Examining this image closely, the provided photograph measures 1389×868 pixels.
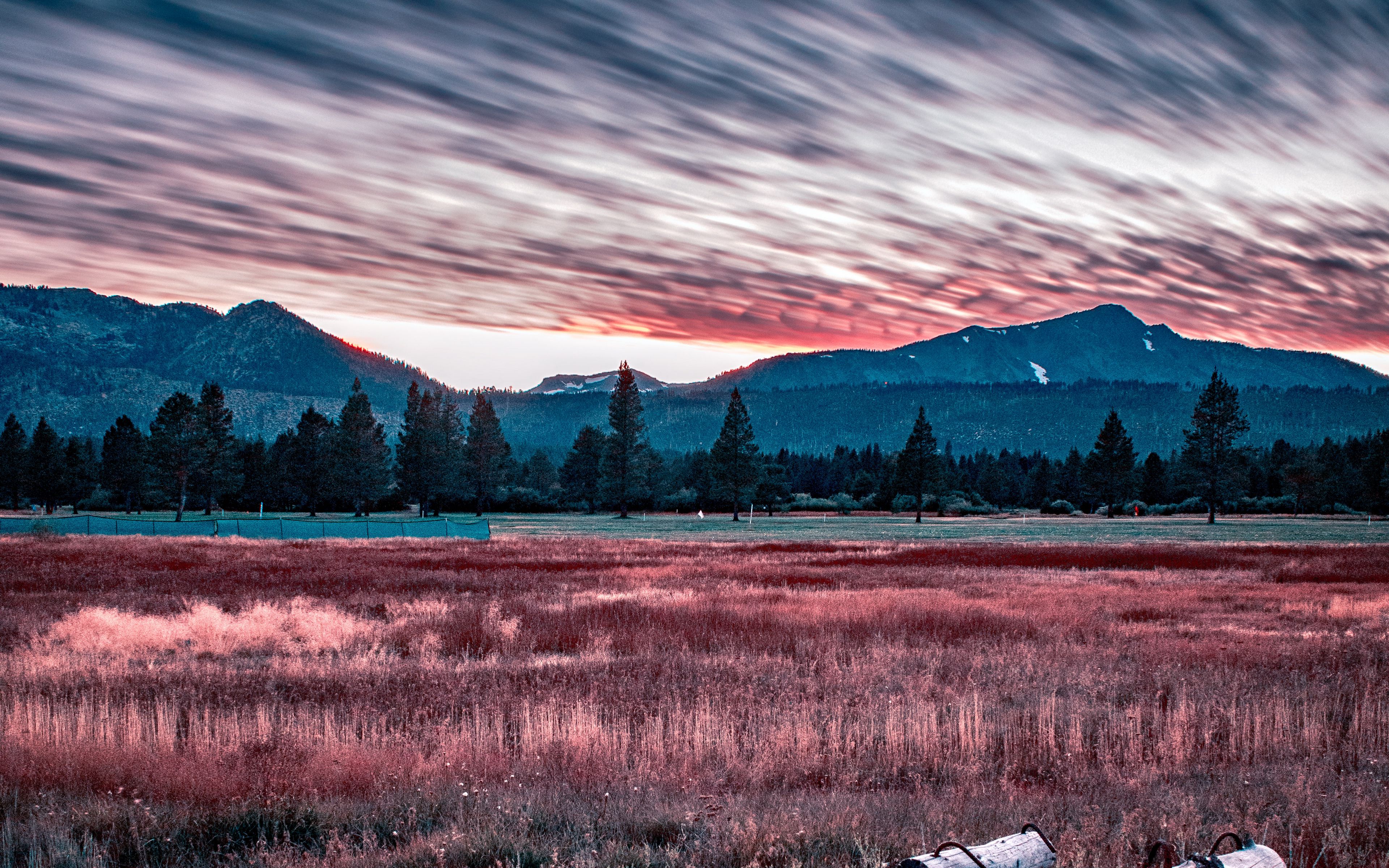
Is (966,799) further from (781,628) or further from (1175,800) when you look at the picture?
(781,628)

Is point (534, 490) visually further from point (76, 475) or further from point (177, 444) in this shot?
point (76, 475)

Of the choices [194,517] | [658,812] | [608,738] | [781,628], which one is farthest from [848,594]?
[194,517]

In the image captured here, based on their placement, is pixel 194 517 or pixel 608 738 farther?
pixel 194 517

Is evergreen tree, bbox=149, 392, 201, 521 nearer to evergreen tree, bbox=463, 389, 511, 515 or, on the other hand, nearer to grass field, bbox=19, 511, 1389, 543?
grass field, bbox=19, 511, 1389, 543

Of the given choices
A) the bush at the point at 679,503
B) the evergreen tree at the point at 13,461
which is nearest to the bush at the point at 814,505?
the bush at the point at 679,503

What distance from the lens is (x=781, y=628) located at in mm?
17500

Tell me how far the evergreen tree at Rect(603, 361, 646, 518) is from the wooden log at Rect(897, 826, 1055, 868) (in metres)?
93.4

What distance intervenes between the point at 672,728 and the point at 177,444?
89.4 metres

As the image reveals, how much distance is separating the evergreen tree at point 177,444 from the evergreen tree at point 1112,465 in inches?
3869

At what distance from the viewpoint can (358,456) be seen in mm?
92062

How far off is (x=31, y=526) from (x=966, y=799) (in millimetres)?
57402

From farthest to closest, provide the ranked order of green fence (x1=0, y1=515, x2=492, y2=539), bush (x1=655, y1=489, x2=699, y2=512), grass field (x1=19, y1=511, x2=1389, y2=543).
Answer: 1. bush (x1=655, y1=489, x2=699, y2=512)
2. grass field (x1=19, y1=511, x2=1389, y2=543)
3. green fence (x1=0, y1=515, x2=492, y2=539)

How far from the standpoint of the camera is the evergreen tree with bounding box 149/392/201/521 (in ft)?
275

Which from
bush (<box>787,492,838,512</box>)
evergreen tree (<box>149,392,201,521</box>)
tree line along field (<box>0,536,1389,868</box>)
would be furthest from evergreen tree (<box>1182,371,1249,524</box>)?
evergreen tree (<box>149,392,201,521</box>)
